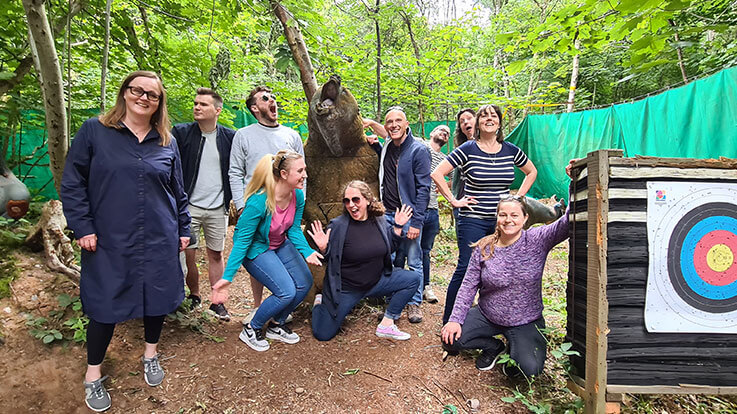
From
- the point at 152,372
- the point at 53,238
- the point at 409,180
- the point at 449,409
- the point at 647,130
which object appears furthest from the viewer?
the point at 647,130

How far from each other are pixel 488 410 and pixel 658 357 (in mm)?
906

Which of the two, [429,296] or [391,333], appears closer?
[391,333]

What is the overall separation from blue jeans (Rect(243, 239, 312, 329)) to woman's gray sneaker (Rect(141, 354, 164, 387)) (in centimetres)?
62

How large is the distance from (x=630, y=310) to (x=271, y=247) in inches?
88.6

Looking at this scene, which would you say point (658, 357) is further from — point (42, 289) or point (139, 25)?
point (139, 25)

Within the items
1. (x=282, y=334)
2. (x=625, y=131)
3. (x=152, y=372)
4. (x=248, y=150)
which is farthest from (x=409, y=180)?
(x=625, y=131)

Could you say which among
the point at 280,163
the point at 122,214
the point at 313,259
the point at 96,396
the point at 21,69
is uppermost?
the point at 21,69

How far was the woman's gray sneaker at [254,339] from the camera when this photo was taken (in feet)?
8.40

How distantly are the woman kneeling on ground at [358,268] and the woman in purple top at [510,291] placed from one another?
1.99 feet

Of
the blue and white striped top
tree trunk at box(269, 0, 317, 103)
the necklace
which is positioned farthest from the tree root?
the necklace

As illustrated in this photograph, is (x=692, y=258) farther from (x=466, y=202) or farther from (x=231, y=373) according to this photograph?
(x=231, y=373)

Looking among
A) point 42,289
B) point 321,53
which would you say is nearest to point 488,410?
point 42,289

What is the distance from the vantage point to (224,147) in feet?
9.66

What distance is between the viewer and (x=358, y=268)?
2828 millimetres
